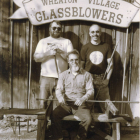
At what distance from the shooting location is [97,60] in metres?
3.75

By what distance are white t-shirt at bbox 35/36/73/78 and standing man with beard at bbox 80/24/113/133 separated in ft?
1.18

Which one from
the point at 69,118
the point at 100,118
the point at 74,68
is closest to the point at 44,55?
the point at 74,68

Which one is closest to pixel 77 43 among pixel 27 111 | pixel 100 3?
pixel 100 3

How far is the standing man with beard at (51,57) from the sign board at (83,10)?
314mm

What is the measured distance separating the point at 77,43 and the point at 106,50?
685 millimetres

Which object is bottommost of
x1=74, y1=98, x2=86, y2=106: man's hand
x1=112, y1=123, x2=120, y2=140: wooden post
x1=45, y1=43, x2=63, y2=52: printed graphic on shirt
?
x1=112, y1=123, x2=120, y2=140: wooden post

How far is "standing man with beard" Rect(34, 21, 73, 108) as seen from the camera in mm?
3748

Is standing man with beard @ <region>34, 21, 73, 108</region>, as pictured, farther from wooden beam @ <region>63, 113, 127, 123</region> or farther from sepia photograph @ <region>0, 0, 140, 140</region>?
wooden beam @ <region>63, 113, 127, 123</region>

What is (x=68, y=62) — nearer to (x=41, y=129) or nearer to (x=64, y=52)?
(x=64, y=52)

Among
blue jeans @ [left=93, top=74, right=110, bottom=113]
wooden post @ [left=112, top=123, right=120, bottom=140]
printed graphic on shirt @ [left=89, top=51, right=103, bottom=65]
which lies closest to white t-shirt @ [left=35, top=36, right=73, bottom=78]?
printed graphic on shirt @ [left=89, top=51, right=103, bottom=65]

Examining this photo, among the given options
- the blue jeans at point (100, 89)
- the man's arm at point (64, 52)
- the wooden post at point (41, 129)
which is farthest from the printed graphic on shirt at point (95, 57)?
the wooden post at point (41, 129)

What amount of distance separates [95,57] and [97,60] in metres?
0.07

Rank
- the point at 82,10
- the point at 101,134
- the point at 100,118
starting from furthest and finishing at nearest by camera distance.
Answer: the point at 82,10 → the point at 101,134 → the point at 100,118

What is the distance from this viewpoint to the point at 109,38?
4.11 meters
